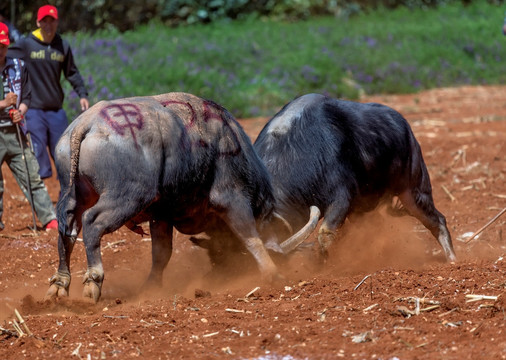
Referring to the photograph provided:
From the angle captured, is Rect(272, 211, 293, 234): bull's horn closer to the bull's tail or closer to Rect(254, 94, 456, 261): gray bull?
Rect(254, 94, 456, 261): gray bull

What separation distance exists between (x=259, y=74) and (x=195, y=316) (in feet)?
38.8

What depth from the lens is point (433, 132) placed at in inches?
518

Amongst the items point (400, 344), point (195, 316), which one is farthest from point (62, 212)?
point (400, 344)

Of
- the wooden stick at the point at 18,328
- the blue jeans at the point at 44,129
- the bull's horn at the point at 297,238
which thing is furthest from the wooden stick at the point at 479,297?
the blue jeans at the point at 44,129

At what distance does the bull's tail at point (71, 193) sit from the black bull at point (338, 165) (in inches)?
49.0

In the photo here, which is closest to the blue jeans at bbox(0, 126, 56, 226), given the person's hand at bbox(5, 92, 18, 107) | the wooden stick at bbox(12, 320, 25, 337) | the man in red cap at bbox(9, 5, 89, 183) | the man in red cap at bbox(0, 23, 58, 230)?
the man in red cap at bbox(0, 23, 58, 230)

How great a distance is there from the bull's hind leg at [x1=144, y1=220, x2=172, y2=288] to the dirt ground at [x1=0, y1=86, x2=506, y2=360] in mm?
158

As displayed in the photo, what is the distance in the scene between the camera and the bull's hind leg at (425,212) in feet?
25.6

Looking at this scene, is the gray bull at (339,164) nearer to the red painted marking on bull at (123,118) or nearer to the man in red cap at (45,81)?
the red painted marking on bull at (123,118)

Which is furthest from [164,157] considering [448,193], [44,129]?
[448,193]

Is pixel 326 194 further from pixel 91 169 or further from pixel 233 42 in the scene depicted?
pixel 233 42

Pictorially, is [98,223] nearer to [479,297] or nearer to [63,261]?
[63,261]

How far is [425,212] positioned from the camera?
782cm

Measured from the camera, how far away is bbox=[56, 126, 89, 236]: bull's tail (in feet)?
18.8
